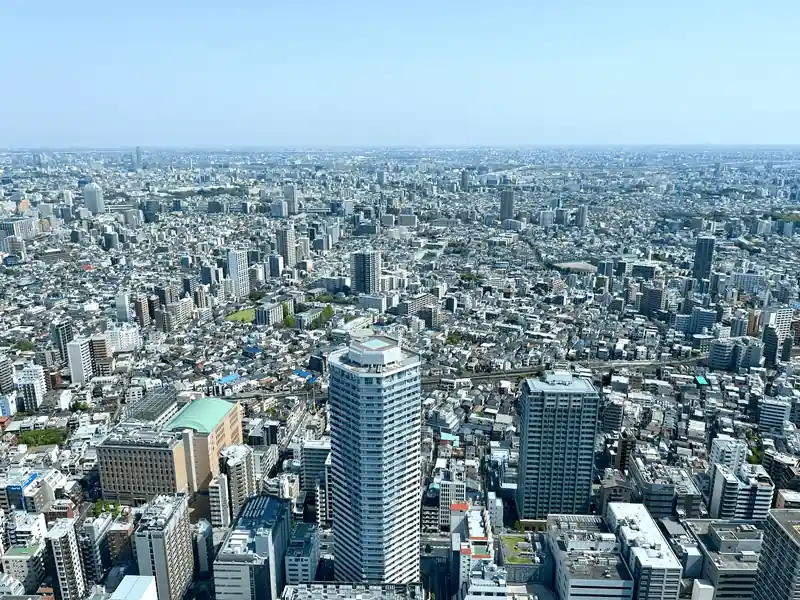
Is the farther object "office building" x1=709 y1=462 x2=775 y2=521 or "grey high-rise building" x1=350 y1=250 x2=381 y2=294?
"grey high-rise building" x1=350 y1=250 x2=381 y2=294

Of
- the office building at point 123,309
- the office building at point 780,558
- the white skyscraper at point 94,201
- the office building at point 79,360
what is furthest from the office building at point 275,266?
the office building at point 780,558

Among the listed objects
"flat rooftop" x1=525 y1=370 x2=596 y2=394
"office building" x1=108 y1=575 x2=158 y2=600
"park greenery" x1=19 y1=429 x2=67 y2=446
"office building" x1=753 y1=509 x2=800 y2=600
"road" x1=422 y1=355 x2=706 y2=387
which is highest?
"flat rooftop" x1=525 y1=370 x2=596 y2=394

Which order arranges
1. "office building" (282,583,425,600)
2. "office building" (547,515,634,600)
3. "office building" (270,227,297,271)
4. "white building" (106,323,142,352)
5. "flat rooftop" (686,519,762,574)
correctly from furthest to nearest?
"office building" (270,227,297,271)
"white building" (106,323,142,352)
"flat rooftop" (686,519,762,574)
"office building" (547,515,634,600)
"office building" (282,583,425,600)

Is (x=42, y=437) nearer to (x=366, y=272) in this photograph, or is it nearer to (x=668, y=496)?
(x=668, y=496)

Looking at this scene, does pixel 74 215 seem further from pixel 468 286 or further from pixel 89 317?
pixel 468 286

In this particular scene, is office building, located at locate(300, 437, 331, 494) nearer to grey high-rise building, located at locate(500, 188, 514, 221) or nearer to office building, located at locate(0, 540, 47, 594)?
office building, located at locate(0, 540, 47, 594)

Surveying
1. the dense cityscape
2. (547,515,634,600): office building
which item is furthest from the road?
(547,515,634,600): office building

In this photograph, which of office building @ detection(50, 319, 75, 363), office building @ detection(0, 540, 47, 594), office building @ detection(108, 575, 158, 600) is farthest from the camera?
office building @ detection(50, 319, 75, 363)
